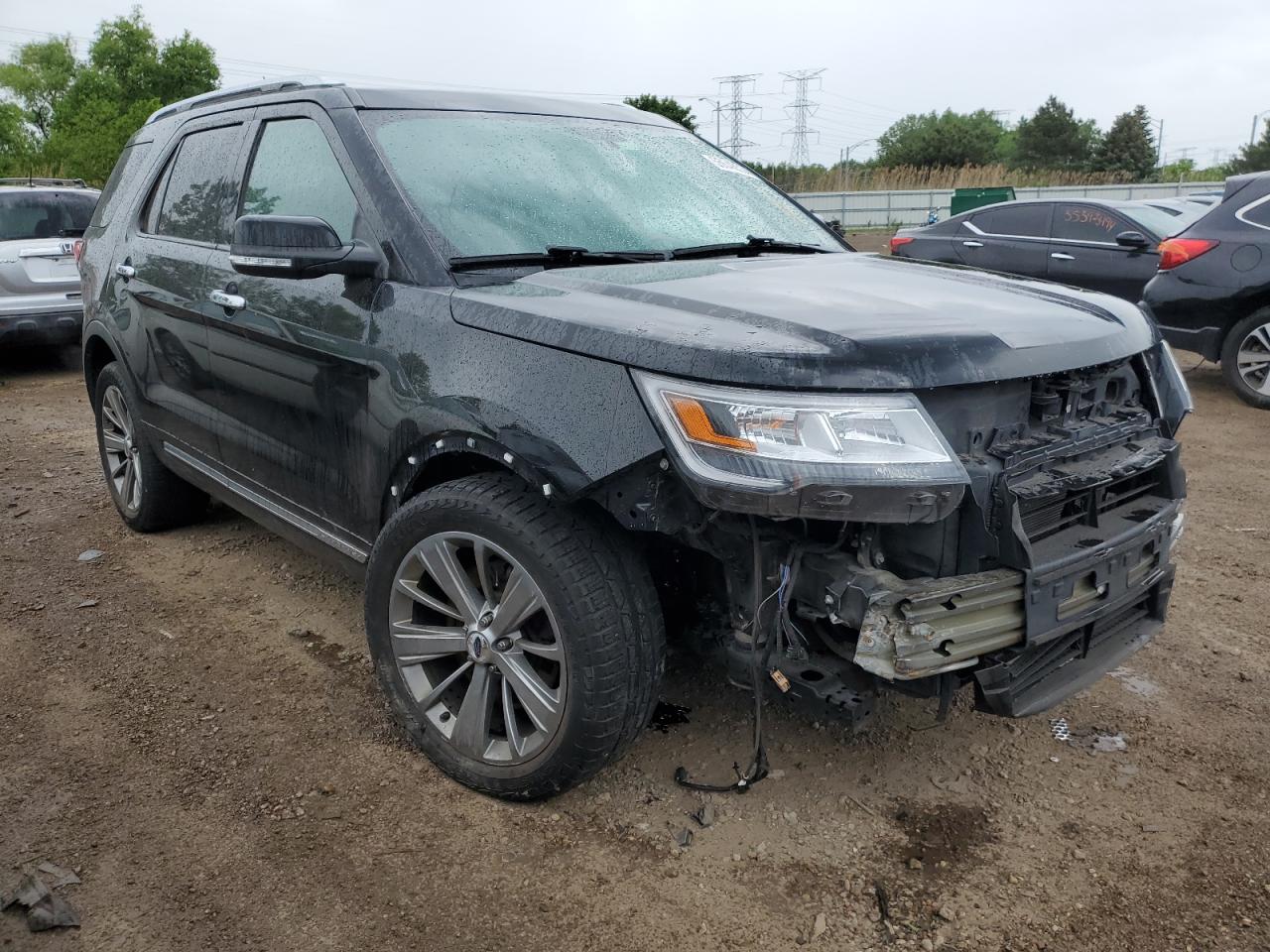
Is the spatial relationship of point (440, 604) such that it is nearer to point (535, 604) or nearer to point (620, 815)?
point (535, 604)

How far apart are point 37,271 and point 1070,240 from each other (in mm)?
9426

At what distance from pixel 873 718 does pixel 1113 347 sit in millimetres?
1304

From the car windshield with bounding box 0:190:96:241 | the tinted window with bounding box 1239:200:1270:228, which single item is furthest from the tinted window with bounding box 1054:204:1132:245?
the car windshield with bounding box 0:190:96:241

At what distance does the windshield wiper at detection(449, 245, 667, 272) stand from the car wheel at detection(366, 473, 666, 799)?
0.62 m

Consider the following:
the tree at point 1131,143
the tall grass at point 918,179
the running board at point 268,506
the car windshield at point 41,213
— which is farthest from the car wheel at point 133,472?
the tree at point 1131,143

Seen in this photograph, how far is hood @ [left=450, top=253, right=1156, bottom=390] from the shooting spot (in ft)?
7.20

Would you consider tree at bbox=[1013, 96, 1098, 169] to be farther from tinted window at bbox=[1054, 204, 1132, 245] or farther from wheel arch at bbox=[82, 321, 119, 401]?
wheel arch at bbox=[82, 321, 119, 401]

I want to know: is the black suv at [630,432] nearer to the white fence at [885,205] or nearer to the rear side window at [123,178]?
the rear side window at [123,178]

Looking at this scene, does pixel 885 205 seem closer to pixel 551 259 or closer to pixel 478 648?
pixel 551 259

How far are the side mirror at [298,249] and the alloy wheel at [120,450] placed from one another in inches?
86.0

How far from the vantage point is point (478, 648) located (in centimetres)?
270

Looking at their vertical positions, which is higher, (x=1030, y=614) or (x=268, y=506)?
(x=1030, y=614)

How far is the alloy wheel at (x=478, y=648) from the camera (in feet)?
8.41

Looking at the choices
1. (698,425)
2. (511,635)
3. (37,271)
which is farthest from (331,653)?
(37,271)
